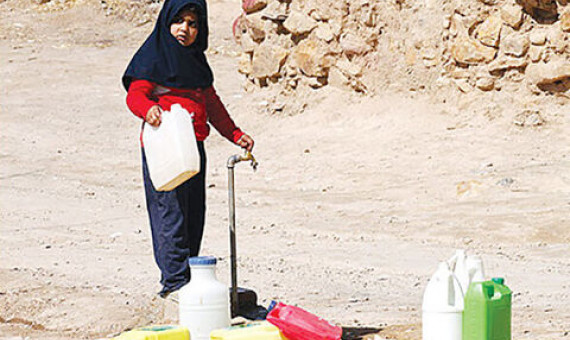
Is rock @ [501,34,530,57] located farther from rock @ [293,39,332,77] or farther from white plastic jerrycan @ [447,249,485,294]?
white plastic jerrycan @ [447,249,485,294]

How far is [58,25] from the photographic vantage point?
68.6 feet

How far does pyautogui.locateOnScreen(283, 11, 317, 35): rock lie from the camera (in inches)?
458

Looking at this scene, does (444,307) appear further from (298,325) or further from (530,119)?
(530,119)

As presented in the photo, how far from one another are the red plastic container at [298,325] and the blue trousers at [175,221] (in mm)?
746

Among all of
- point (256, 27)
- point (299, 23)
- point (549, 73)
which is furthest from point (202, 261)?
point (256, 27)

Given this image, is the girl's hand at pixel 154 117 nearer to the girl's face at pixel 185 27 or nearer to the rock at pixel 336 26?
the girl's face at pixel 185 27

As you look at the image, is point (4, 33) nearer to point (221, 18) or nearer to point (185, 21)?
point (221, 18)

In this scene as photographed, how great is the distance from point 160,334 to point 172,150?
31.0 inches

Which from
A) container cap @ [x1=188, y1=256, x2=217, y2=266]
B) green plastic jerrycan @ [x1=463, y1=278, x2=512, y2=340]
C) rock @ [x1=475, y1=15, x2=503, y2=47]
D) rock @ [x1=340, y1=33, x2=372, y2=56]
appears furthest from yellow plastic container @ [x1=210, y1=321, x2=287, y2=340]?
rock @ [x1=340, y1=33, x2=372, y2=56]

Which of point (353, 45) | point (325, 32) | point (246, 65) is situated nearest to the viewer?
point (353, 45)

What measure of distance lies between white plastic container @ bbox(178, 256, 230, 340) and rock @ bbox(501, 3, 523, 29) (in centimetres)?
680

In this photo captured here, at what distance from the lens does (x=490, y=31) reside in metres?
9.79

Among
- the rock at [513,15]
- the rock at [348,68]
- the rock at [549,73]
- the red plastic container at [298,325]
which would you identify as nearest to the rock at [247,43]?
the rock at [348,68]

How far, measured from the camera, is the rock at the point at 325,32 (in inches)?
451
